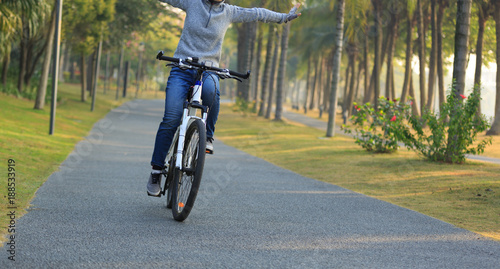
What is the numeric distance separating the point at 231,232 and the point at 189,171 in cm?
64

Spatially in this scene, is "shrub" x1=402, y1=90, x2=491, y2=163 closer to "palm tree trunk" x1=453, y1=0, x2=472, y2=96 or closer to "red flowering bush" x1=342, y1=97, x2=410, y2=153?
"palm tree trunk" x1=453, y1=0, x2=472, y2=96

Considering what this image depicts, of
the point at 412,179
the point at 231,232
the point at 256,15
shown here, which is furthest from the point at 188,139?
the point at 412,179

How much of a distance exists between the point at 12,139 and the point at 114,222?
7.32 m

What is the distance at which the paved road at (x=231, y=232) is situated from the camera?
4082mm

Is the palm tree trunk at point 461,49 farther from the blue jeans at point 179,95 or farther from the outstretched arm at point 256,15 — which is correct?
the blue jeans at point 179,95

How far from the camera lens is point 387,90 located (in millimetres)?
34594

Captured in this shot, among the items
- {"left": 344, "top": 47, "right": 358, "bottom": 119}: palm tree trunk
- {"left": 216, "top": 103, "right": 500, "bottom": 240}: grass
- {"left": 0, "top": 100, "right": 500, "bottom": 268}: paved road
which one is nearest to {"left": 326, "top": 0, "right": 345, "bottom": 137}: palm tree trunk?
{"left": 216, "top": 103, "right": 500, "bottom": 240}: grass

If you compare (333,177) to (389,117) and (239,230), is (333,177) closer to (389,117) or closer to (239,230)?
(389,117)

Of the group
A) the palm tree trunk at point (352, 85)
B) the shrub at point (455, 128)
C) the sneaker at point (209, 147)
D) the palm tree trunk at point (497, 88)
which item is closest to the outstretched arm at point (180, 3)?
the sneaker at point (209, 147)

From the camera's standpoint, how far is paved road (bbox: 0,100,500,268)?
13.4 ft

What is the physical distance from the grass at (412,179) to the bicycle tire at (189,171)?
2.82 metres

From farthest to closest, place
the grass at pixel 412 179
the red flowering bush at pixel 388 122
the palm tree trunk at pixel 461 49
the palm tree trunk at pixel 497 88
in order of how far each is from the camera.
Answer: the palm tree trunk at pixel 497 88 < the red flowering bush at pixel 388 122 < the palm tree trunk at pixel 461 49 < the grass at pixel 412 179

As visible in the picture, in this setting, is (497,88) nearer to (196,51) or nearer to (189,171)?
(196,51)

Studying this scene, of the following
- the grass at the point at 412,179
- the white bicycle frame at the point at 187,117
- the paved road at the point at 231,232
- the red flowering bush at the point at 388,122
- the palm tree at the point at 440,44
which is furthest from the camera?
the palm tree at the point at 440,44
